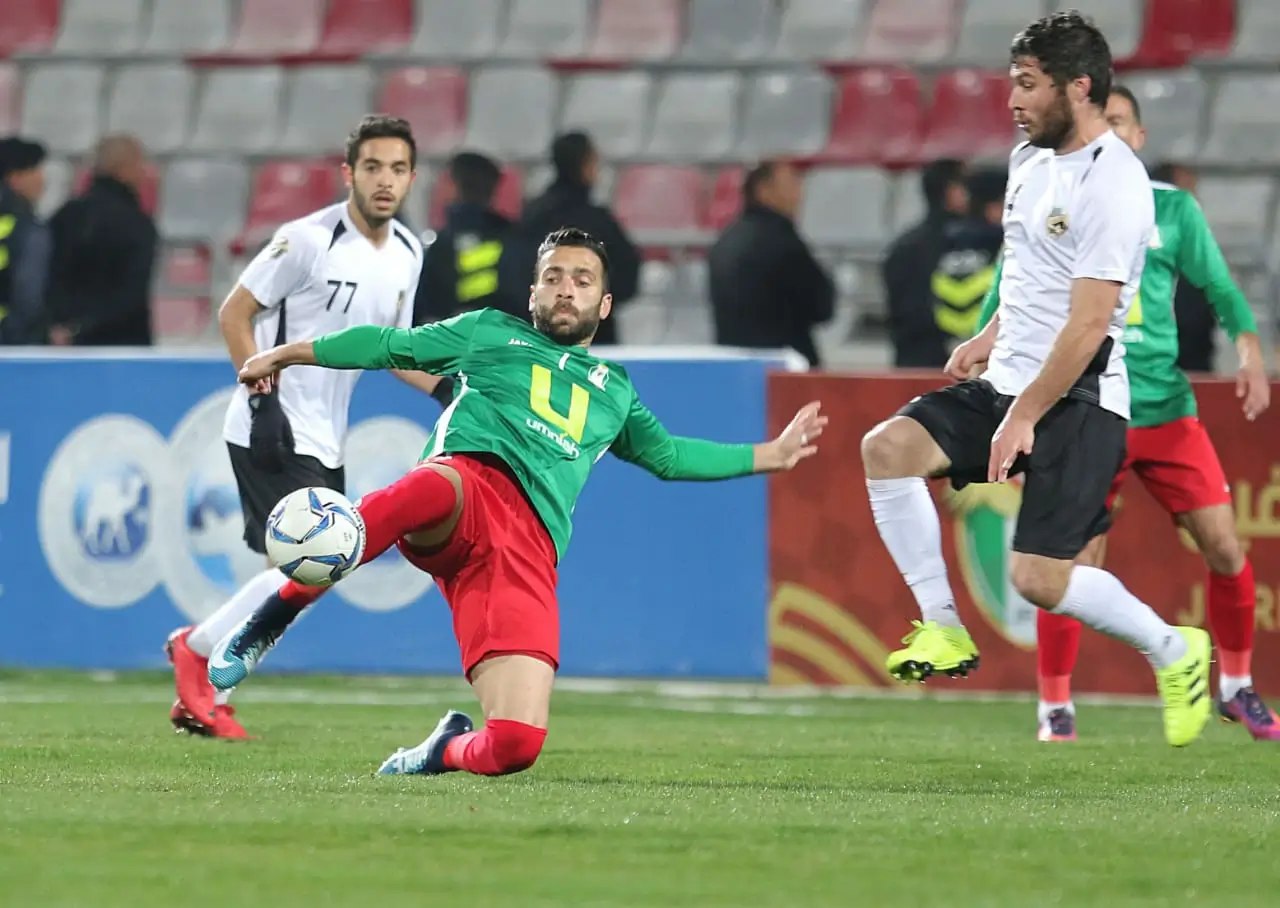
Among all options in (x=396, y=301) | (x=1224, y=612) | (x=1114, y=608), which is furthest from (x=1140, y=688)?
(x=396, y=301)

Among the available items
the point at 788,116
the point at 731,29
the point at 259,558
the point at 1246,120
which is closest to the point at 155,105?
the point at 731,29

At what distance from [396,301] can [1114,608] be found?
8.17ft

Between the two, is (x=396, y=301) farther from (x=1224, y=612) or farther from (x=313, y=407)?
(x=1224, y=612)

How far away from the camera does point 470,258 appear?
11.0 meters

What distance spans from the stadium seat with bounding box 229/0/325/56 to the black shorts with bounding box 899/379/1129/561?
32.0 ft

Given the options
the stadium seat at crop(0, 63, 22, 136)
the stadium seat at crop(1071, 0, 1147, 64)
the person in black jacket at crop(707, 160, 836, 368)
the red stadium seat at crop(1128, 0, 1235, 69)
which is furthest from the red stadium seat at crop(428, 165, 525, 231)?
the red stadium seat at crop(1128, 0, 1235, 69)

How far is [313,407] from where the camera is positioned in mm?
7250

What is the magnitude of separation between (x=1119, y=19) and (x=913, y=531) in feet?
26.5

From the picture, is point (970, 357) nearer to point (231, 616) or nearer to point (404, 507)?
point (404, 507)

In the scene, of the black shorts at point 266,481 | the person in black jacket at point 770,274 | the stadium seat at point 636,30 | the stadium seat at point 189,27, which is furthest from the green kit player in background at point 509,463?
the stadium seat at point 189,27

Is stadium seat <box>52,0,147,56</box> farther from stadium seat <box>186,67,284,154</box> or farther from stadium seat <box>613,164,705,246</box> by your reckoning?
stadium seat <box>613,164,705,246</box>

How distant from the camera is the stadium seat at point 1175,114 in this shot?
13.1 m

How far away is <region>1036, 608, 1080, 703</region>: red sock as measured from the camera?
24.9 feet

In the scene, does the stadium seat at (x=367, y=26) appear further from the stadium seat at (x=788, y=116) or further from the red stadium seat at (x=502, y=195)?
the stadium seat at (x=788, y=116)
